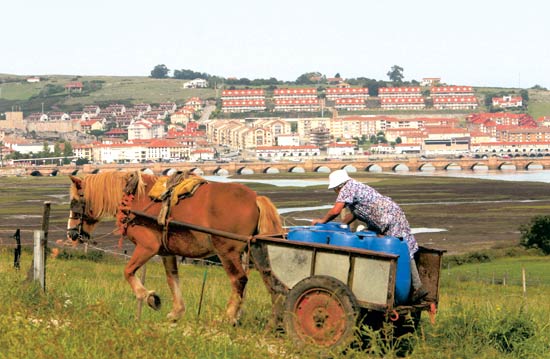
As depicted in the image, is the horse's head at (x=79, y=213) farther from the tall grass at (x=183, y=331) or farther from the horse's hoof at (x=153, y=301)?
the horse's hoof at (x=153, y=301)

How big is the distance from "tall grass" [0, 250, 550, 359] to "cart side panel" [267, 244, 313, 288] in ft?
1.86

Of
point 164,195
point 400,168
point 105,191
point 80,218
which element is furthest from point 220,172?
point 164,195

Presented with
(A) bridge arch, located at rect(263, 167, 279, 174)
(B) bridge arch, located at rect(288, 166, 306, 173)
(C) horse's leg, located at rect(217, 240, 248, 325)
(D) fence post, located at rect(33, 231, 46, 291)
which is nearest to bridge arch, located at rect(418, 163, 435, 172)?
(B) bridge arch, located at rect(288, 166, 306, 173)

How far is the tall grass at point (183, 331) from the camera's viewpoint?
918 cm

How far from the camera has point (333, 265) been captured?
34.7ft

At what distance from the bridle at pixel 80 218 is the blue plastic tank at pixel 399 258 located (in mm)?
3809

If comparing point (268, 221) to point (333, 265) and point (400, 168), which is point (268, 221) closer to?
point (333, 265)

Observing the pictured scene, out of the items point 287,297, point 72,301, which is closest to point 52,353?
point 287,297

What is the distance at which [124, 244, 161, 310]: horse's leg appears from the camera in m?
11.9

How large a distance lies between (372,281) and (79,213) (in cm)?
404

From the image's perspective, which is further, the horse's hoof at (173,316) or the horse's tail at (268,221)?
the horse's tail at (268,221)

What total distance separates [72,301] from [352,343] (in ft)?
11.2

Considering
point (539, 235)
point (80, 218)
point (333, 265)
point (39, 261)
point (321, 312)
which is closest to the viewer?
point (321, 312)

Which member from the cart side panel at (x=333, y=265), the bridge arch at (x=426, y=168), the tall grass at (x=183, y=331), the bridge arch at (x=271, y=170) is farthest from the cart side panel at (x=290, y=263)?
the bridge arch at (x=426, y=168)
